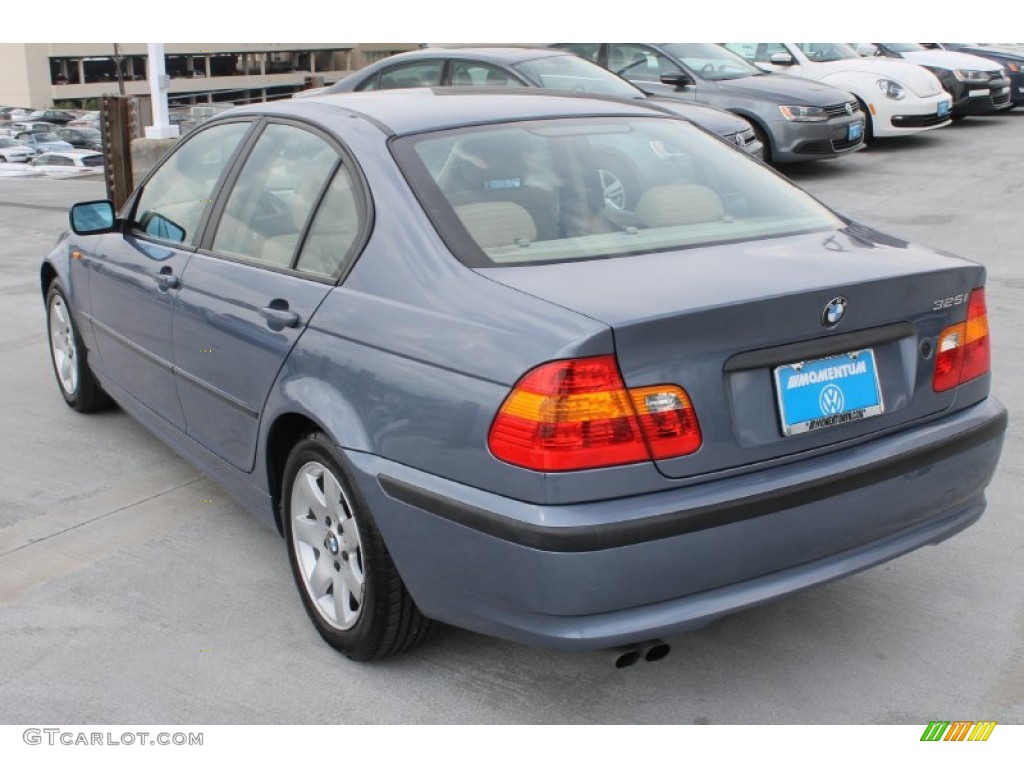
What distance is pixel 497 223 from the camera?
3.25m

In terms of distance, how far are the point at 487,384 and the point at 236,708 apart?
3.78 feet

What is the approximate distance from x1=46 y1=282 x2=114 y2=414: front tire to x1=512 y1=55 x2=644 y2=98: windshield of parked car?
19.2 feet

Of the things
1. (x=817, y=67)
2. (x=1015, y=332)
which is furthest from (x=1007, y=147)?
(x=1015, y=332)

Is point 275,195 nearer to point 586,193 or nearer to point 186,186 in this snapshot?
point 186,186

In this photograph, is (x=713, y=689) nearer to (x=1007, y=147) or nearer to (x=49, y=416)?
(x=49, y=416)

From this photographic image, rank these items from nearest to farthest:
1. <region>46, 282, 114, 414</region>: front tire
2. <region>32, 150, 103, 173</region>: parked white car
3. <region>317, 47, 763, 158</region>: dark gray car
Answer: <region>46, 282, 114, 414</region>: front tire
<region>317, 47, 763, 158</region>: dark gray car
<region>32, 150, 103, 173</region>: parked white car

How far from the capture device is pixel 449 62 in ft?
36.5

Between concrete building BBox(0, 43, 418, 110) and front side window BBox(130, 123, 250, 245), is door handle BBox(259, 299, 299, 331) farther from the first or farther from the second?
concrete building BBox(0, 43, 418, 110)

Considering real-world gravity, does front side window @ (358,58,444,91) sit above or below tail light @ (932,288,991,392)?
below

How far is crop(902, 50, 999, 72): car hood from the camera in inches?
645

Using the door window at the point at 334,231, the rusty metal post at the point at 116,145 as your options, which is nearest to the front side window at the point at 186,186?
the door window at the point at 334,231

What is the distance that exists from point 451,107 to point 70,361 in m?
2.79

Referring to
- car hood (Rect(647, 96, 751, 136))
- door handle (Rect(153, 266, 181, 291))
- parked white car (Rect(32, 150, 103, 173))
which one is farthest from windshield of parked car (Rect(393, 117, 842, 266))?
parked white car (Rect(32, 150, 103, 173))
